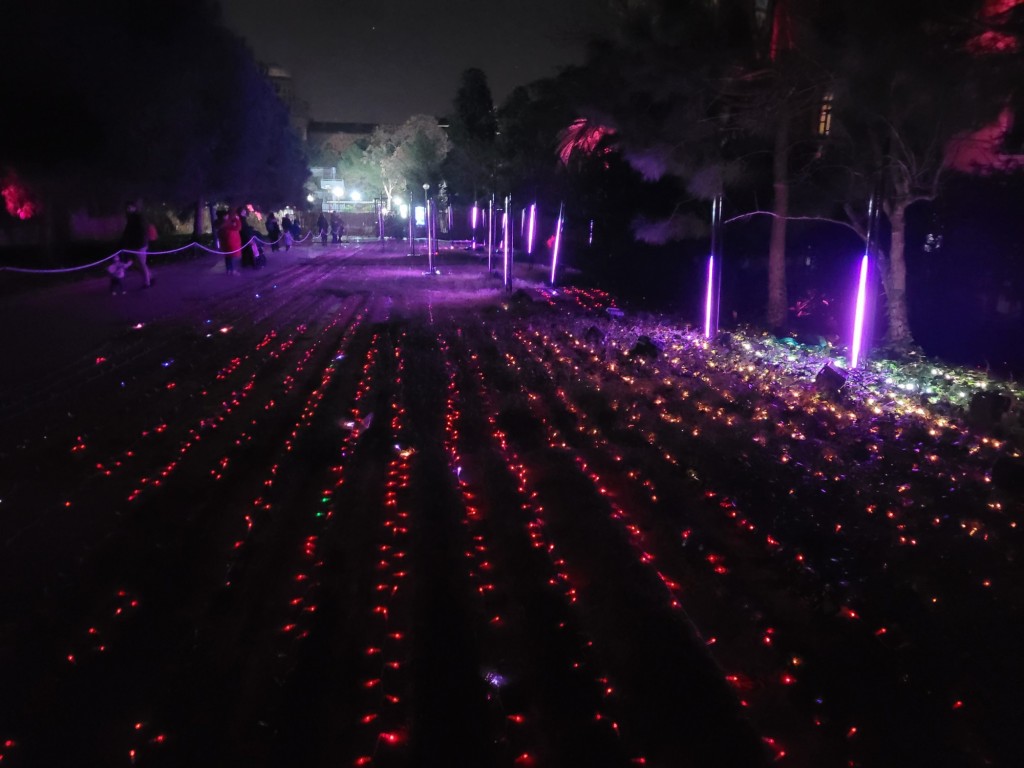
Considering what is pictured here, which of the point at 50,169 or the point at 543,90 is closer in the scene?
the point at 50,169

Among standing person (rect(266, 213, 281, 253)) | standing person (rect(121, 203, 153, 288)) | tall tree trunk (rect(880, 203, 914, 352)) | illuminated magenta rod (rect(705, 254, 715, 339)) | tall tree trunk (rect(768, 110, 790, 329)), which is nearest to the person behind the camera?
tall tree trunk (rect(880, 203, 914, 352))

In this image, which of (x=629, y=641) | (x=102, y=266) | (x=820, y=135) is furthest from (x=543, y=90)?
(x=629, y=641)

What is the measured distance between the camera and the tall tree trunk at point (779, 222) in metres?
11.3

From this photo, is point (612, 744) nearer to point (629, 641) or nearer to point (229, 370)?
point (629, 641)

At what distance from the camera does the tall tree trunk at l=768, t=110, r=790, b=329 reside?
11266 millimetres

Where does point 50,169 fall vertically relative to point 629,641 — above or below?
above

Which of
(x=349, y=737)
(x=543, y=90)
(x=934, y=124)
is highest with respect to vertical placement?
(x=543, y=90)

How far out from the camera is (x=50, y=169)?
19.0m

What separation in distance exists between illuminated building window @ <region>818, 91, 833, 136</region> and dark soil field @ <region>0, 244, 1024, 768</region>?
3699mm

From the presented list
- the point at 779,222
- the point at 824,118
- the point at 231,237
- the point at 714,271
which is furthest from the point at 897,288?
the point at 231,237

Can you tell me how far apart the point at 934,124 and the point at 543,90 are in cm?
2093

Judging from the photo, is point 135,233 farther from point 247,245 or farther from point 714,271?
point 714,271

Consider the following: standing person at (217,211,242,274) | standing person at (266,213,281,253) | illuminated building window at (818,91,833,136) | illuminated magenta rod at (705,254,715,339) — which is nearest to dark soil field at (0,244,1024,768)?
illuminated magenta rod at (705,254,715,339)

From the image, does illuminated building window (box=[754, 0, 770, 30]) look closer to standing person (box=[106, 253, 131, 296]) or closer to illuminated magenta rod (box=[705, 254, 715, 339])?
illuminated magenta rod (box=[705, 254, 715, 339])
